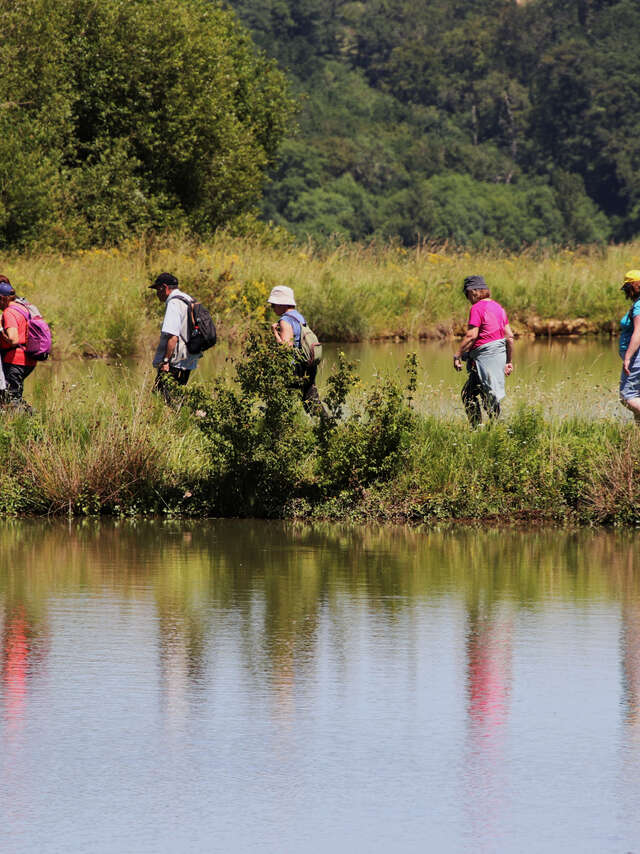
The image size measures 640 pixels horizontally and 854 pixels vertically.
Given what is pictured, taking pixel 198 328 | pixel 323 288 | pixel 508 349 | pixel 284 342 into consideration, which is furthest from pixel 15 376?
pixel 323 288

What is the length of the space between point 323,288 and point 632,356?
2209 cm

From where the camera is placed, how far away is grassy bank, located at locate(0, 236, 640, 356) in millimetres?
30422

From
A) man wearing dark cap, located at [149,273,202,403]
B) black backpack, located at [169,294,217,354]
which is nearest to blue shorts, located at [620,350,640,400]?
black backpack, located at [169,294,217,354]

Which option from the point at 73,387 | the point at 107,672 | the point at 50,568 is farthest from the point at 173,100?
the point at 107,672

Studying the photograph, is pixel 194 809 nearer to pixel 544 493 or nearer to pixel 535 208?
pixel 544 493

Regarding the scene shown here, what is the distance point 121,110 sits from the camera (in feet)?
153

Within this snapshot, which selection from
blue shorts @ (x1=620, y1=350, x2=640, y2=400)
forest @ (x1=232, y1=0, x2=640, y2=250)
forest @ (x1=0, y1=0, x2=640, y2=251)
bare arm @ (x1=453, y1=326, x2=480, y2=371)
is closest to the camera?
blue shorts @ (x1=620, y1=350, x2=640, y2=400)

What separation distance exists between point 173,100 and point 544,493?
34.5 m

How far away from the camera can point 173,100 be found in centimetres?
4591

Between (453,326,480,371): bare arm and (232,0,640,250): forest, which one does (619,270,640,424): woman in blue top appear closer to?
(453,326,480,371): bare arm

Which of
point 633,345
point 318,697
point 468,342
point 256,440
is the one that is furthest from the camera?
point 468,342

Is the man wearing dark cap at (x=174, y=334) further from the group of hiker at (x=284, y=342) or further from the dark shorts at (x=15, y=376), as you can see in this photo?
the dark shorts at (x=15, y=376)

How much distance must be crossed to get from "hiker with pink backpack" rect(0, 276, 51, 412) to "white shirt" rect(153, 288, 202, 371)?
3.32 feet

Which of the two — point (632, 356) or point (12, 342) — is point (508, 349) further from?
point (12, 342)
